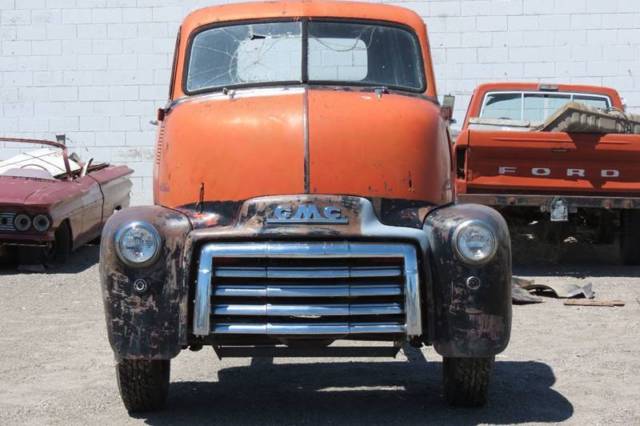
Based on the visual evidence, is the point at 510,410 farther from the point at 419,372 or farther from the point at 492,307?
the point at 419,372

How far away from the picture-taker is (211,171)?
6336 millimetres

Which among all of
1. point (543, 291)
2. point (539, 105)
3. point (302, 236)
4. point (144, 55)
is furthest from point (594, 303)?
point (144, 55)

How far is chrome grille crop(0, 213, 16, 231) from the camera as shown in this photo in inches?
446

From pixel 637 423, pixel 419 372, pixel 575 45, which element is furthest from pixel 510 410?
pixel 575 45

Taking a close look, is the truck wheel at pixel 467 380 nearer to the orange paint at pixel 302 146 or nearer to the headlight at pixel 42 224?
the orange paint at pixel 302 146

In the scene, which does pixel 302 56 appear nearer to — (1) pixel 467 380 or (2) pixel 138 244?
(2) pixel 138 244

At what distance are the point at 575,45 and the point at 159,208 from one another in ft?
33.0

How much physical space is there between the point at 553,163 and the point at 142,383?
20.6ft

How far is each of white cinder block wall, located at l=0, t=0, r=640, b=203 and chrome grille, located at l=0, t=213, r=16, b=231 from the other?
13.8ft

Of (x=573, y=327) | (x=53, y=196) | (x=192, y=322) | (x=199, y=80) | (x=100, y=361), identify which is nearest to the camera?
(x=192, y=322)

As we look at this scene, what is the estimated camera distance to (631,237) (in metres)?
12.2

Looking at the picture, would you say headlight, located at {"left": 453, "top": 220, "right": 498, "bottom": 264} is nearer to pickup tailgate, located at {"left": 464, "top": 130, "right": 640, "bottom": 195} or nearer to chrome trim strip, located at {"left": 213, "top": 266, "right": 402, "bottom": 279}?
chrome trim strip, located at {"left": 213, "top": 266, "right": 402, "bottom": 279}

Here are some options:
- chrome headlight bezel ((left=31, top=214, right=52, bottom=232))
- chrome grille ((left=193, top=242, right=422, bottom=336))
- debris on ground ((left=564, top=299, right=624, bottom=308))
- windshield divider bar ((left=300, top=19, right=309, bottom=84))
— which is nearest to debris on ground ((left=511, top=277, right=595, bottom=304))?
debris on ground ((left=564, top=299, right=624, bottom=308))

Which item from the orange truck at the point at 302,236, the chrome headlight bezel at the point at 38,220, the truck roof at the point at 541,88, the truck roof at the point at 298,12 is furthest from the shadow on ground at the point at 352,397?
the truck roof at the point at 541,88
